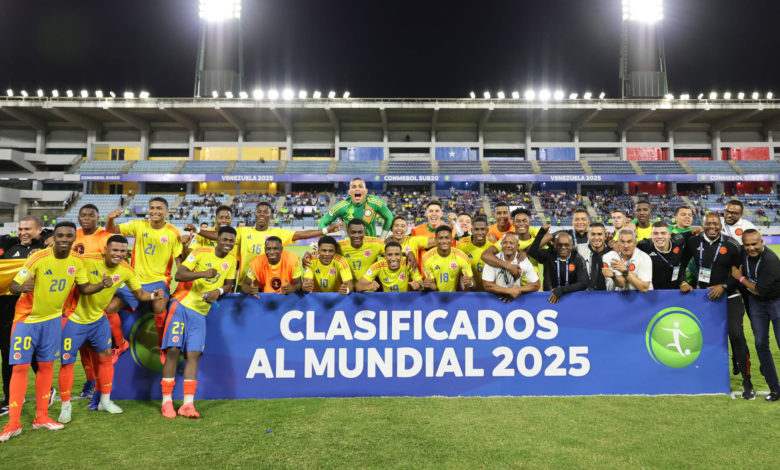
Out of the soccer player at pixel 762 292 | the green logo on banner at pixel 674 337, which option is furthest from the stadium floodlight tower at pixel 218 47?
the soccer player at pixel 762 292

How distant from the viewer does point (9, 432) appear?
11.4 ft

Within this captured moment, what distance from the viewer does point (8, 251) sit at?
4.50 meters

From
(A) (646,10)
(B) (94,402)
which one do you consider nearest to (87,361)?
(B) (94,402)

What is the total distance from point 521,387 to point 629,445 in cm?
122

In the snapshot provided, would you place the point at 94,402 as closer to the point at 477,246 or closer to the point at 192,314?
the point at 192,314

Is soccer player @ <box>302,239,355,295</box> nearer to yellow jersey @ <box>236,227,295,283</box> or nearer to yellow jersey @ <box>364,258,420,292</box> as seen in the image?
yellow jersey @ <box>364,258,420,292</box>

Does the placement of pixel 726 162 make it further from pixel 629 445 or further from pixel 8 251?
pixel 8 251

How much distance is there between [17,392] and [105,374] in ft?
2.15

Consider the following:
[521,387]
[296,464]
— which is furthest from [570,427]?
[296,464]

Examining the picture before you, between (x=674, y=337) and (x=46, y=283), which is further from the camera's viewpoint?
(x=674, y=337)

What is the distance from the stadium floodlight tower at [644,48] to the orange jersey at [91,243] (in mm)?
43885

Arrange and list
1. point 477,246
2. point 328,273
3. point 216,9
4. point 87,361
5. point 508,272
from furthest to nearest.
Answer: point 216,9 < point 477,246 < point 328,273 < point 508,272 < point 87,361

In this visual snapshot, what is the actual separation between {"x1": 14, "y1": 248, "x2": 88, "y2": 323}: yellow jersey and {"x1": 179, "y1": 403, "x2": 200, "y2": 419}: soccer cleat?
1.45m

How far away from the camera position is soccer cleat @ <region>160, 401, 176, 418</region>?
3.89m
